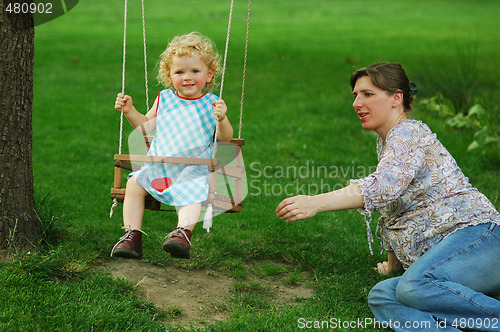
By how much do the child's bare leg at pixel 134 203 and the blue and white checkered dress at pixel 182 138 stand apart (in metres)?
0.10

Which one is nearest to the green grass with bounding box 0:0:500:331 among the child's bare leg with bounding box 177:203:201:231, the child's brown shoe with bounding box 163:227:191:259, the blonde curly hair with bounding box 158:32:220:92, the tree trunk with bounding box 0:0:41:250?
the tree trunk with bounding box 0:0:41:250

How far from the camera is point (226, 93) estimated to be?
32.6 ft

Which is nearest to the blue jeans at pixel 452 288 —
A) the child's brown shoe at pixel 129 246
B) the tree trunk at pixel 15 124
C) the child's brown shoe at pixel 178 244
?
the child's brown shoe at pixel 178 244

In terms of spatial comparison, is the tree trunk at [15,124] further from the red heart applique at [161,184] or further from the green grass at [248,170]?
the red heart applique at [161,184]

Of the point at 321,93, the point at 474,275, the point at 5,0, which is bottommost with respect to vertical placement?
the point at 474,275

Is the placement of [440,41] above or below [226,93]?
above

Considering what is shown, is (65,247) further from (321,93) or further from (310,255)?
(321,93)

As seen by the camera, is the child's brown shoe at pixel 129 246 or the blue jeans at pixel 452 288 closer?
the blue jeans at pixel 452 288

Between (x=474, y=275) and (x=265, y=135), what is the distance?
473cm

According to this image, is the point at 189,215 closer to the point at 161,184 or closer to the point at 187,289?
the point at 161,184

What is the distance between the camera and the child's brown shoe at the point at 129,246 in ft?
11.5

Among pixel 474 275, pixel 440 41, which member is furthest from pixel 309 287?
pixel 440 41

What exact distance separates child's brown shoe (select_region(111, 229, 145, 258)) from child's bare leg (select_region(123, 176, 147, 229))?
68mm

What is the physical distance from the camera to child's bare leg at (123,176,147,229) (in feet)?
12.2
